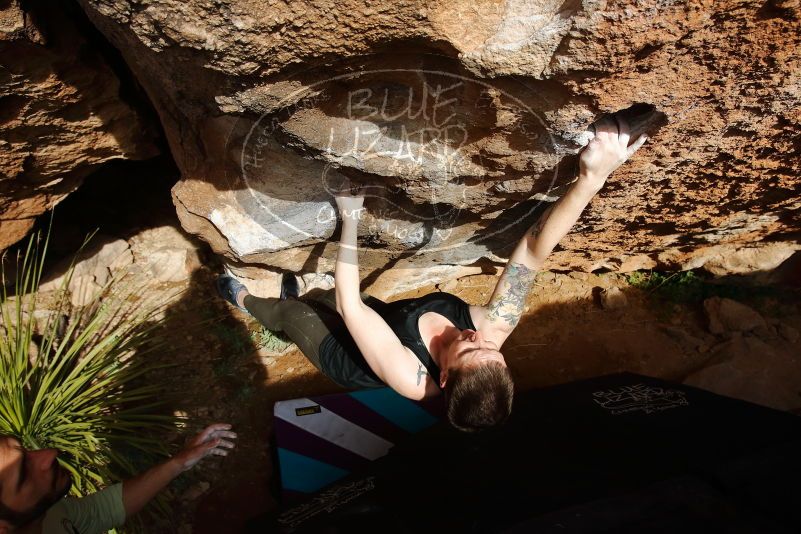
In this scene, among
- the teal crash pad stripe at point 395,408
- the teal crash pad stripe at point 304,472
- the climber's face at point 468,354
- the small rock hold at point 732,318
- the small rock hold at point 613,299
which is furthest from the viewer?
the small rock hold at point 613,299

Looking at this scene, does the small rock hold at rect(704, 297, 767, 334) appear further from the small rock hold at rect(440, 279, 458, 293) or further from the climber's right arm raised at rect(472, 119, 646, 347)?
the climber's right arm raised at rect(472, 119, 646, 347)

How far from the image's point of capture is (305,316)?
2662 mm

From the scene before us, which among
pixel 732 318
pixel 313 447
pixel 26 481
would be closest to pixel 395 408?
pixel 313 447

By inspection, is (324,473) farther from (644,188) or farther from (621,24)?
(621,24)

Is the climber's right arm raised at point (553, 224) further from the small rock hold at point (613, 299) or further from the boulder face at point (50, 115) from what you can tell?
the boulder face at point (50, 115)

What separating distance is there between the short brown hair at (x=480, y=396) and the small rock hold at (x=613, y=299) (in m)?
1.93

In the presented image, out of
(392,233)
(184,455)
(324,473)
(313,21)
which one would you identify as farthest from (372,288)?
(313,21)

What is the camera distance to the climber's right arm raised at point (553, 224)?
1734 millimetres

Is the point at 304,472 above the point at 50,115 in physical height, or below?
below

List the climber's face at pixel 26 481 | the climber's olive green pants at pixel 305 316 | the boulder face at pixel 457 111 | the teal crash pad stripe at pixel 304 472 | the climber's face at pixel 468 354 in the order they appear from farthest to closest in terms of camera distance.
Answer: the teal crash pad stripe at pixel 304 472 < the climber's olive green pants at pixel 305 316 < the climber's face at pixel 468 354 < the climber's face at pixel 26 481 < the boulder face at pixel 457 111

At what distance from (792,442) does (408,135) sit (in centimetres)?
205

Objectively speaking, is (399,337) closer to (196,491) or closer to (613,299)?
(196,491)

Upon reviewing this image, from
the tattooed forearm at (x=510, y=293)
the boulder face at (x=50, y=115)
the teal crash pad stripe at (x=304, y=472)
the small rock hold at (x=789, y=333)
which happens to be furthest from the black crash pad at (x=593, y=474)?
the boulder face at (x=50, y=115)

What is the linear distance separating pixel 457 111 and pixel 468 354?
2.97 feet
